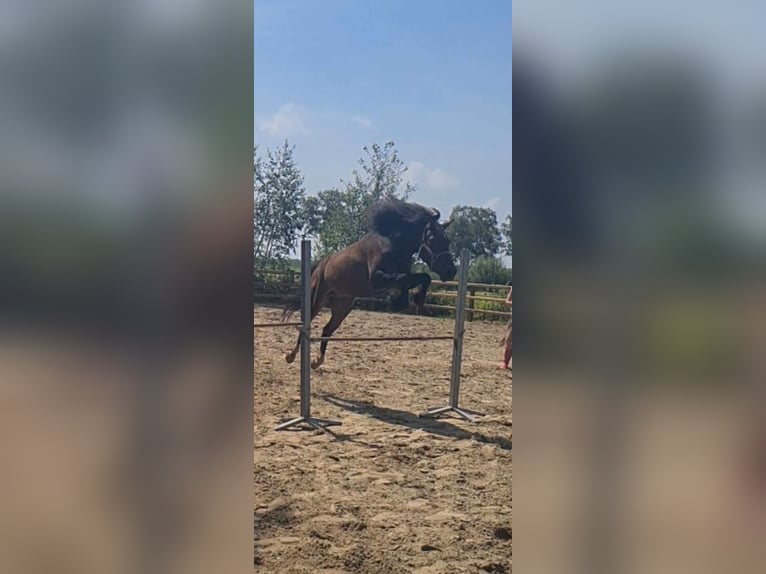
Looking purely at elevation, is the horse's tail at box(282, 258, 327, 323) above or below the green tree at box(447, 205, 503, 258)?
below

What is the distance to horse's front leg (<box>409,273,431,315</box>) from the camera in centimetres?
527

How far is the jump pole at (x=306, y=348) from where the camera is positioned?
148 inches

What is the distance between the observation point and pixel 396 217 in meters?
4.91

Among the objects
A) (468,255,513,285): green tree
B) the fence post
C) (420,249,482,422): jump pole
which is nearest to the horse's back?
(468,255,513,285): green tree

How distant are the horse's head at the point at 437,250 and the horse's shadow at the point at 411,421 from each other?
1.28 metres

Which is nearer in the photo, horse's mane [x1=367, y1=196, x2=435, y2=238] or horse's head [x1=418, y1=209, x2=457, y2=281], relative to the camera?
horse's mane [x1=367, y1=196, x2=435, y2=238]

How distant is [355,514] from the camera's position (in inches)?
100
